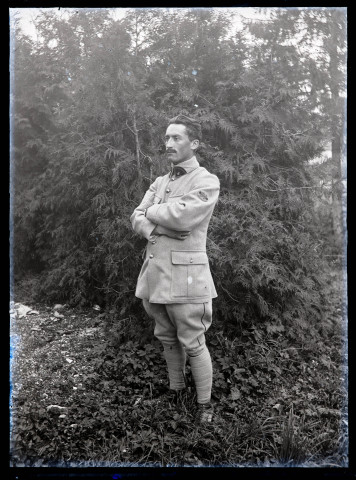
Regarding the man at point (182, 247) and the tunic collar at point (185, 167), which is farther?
the tunic collar at point (185, 167)

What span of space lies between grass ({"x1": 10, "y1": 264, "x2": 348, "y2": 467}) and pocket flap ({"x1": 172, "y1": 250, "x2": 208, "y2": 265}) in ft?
3.99

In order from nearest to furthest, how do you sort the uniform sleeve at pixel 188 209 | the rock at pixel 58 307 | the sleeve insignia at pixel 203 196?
1. the uniform sleeve at pixel 188 209
2. the sleeve insignia at pixel 203 196
3. the rock at pixel 58 307

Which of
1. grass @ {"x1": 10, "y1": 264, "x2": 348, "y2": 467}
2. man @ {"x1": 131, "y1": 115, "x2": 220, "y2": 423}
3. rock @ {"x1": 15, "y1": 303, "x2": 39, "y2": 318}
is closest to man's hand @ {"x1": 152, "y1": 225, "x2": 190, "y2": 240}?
man @ {"x1": 131, "y1": 115, "x2": 220, "y2": 423}

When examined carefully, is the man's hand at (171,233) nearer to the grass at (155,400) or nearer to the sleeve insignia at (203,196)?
the sleeve insignia at (203,196)

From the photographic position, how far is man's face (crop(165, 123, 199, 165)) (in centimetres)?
312

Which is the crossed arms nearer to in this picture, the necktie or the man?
the man

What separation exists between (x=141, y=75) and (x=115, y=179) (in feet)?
3.40

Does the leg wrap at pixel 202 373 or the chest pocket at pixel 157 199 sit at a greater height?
the chest pocket at pixel 157 199

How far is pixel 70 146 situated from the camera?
422 centimetres

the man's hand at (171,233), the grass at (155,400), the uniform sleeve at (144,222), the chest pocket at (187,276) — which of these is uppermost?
the uniform sleeve at (144,222)

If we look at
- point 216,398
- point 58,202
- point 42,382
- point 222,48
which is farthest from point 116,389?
point 222,48

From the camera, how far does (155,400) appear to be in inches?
139

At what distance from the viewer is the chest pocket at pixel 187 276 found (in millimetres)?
3090

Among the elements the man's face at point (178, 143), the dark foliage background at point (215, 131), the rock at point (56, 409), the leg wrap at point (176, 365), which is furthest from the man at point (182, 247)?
the rock at point (56, 409)
